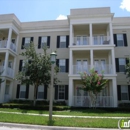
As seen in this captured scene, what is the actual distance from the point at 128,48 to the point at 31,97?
14.6m

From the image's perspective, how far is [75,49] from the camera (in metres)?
19.0

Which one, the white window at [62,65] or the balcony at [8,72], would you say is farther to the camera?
the white window at [62,65]

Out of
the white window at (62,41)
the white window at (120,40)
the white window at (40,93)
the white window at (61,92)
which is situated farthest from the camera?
the white window at (62,41)

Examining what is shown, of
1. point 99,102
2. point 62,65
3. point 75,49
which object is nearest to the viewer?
point 99,102

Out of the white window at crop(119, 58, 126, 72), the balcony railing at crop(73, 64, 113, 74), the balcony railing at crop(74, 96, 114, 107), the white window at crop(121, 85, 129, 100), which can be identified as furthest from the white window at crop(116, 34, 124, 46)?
the balcony railing at crop(74, 96, 114, 107)

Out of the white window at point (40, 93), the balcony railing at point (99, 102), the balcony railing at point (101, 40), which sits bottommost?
the balcony railing at point (99, 102)

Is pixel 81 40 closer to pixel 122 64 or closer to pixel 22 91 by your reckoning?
pixel 122 64

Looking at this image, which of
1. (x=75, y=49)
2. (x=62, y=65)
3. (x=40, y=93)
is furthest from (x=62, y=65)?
(x=40, y=93)

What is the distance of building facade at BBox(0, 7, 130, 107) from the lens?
61.1 feet

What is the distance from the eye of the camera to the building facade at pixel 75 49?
18.6 meters

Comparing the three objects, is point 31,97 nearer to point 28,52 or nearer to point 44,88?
point 44,88

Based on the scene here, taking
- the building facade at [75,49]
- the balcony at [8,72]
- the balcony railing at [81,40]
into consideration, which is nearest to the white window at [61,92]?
the building facade at [75,49]

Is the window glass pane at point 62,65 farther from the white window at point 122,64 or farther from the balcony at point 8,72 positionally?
the white window at point 122,64

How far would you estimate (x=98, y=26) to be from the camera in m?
20.7
